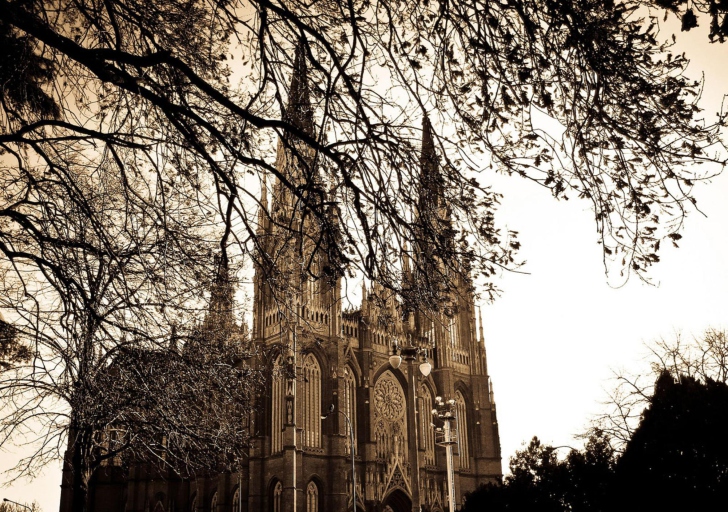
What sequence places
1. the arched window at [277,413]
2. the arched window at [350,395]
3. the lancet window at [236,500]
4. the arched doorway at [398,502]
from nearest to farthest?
1. the arched window at [277,413]
2. the lancet window at [236,500]
3. the arched window at [350,395]
4. the arched doorway at [398,502]

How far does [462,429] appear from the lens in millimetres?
45500

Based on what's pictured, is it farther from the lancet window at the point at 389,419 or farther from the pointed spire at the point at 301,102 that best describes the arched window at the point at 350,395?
the pointed spire at the point at 301,102

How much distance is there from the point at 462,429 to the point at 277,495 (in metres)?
14.9

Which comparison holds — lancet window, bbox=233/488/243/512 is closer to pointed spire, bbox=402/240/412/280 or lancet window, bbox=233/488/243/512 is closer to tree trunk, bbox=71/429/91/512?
tree trunk, bbox=71/429/91/512

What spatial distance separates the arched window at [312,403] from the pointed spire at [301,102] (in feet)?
96.5

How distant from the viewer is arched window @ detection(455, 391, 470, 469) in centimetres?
4484

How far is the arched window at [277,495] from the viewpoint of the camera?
34438 millimetres

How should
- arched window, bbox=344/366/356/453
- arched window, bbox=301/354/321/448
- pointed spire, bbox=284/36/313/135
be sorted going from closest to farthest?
pointed spire, bbox=284/36/313/135
arched window, bbox=301/354/321/448
arched window, bbox=344/366/356/453

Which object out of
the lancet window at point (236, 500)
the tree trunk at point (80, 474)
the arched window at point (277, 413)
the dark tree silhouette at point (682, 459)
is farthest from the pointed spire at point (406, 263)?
the lancet window at point (236, 500)

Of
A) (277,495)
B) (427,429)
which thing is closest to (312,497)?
(277,495)

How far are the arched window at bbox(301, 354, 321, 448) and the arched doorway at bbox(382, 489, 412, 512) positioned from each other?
6.01m

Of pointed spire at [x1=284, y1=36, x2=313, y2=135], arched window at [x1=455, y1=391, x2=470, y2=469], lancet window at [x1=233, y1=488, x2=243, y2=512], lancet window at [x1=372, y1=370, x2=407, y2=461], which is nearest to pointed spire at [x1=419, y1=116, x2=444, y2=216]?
pointed spire at [x1=284, y1=36, x2=313, y2=135]

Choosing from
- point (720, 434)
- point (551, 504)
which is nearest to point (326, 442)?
point (551, 504)

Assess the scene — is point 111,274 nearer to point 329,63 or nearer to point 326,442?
point 329,63
